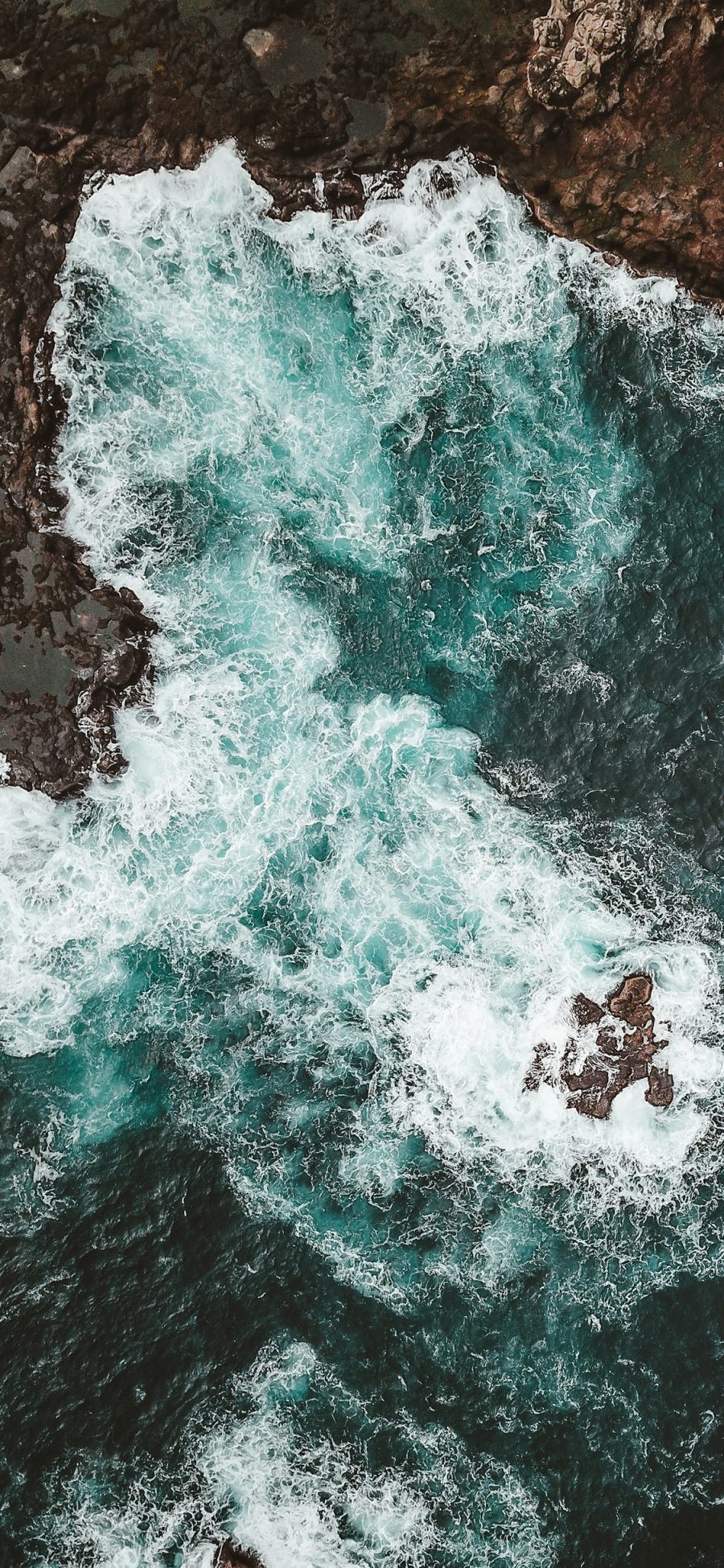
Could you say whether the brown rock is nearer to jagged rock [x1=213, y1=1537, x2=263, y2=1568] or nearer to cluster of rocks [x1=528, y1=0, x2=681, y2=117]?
jagged rock [x1=213, y1=1537, x2=263, y2=1568]

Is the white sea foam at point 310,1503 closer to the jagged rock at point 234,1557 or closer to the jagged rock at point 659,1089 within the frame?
the jagged rock at point 234,1557

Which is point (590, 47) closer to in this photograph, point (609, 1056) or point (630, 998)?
point (630, 998)

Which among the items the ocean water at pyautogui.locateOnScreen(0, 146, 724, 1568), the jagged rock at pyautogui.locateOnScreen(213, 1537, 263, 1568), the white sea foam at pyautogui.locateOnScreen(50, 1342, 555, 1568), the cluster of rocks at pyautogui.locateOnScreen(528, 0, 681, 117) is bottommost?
the jagged rock at pyautogui.locateOnScreen(213, 1537, 263, 1568)

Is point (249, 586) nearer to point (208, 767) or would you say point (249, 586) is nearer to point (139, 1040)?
point (208, 767)

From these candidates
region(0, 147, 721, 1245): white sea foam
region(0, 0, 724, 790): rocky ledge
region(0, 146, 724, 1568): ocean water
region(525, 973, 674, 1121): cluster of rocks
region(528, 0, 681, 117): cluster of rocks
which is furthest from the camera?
region(525, 973, 674, 1121): cluster of rocks

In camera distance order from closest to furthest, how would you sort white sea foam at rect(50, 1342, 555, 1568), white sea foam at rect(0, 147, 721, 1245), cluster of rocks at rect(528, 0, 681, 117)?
cluster of rocks at rect(528, 0, 681, 117)
white sea foam at rect(50, 1342, 555, 1568)
white sea foam at rect(0, 147, 721, 1245)

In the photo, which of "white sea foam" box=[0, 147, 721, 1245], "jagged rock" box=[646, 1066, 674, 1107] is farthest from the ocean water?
"jagged rock" box=[646, 1066, 674, 1107]

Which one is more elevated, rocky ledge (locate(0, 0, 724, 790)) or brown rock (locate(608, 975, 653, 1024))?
rocky ledge (locate(0, 0, 724, 790))

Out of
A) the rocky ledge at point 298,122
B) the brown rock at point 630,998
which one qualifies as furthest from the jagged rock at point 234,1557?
the rocky ledge at point 298,122

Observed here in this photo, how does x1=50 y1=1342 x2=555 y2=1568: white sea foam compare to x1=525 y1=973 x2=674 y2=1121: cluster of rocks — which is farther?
x1=525 y1=973 x2=674 y2=1121: cluster of rocks
